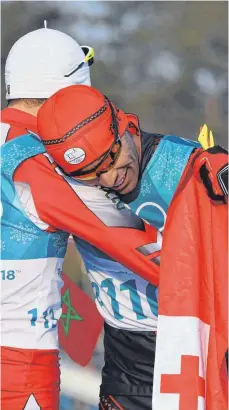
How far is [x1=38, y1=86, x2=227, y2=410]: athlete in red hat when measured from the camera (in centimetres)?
328

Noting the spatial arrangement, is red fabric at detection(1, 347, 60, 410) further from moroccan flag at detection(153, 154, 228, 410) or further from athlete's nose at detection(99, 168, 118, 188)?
athlete's nose at detection(99, 168, 118, 188)

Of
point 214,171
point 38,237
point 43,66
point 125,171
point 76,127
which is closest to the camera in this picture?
point 214,171

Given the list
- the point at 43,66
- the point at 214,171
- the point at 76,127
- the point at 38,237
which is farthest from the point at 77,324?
the point at 214,171

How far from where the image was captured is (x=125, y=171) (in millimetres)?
3387

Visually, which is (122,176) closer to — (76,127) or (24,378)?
(76,127)

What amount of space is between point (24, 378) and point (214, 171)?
113 centimetres

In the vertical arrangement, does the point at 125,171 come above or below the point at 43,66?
below

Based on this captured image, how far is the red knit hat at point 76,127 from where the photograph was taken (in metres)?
3.27

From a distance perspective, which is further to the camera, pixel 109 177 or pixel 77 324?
pixel 77 324

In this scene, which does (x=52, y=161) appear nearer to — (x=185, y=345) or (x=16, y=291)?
(x=16, y=291)

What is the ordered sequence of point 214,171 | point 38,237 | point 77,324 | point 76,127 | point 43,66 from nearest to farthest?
point 214,171, point 76,127, point 38,237, point 43,66, point 77,324

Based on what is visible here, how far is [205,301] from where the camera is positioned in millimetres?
3248

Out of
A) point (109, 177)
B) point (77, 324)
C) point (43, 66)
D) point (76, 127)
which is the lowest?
point (77, 324)

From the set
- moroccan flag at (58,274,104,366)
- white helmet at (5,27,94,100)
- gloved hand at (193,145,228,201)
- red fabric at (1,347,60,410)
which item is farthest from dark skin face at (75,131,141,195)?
moroccan flag at (58,274,104,366)
